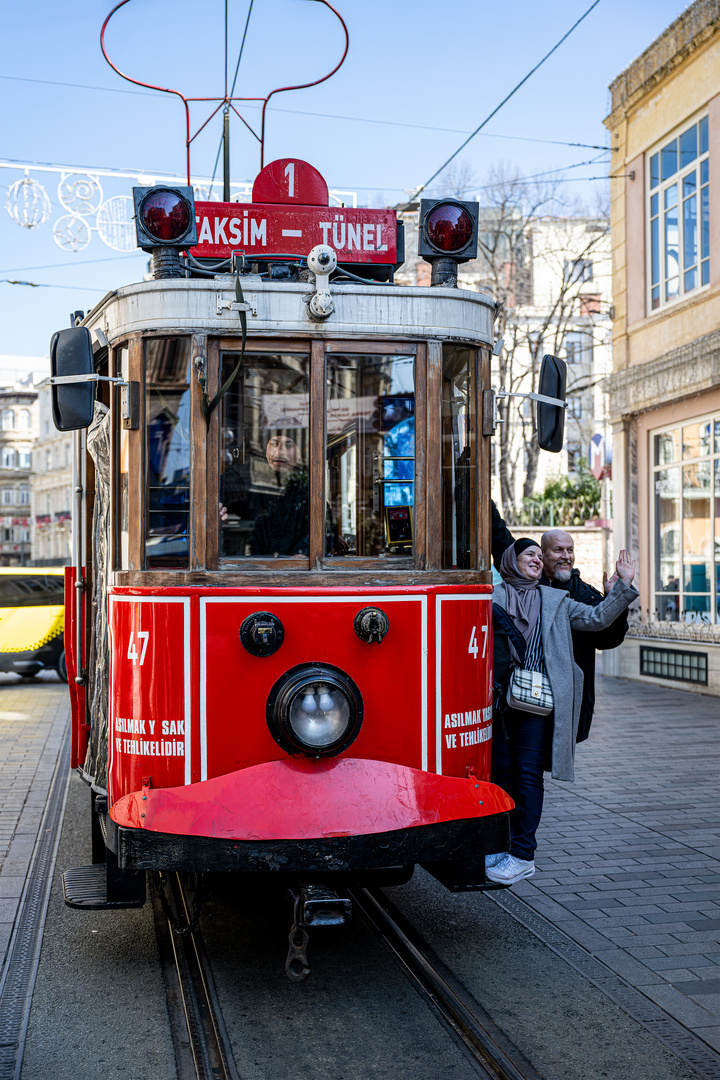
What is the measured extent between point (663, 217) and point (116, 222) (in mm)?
7856

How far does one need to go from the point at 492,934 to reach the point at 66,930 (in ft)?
6.78

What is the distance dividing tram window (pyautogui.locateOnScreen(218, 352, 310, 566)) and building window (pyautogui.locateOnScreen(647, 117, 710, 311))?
452 inches

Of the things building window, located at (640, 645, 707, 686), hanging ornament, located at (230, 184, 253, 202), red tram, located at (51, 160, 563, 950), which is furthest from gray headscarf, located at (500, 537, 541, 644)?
hanging ornament, located at (230, 184, 253, 202)

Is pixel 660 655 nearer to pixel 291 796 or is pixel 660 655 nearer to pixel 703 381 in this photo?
pixel 703 381

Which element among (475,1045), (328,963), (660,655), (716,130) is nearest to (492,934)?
(328,963)

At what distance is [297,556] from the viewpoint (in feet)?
14.9

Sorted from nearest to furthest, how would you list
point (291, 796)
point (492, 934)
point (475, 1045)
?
1. point (475, 1045)
2. point (291, 796)
3. point (492, 934)

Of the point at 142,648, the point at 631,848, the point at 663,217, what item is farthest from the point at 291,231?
the point at 663,217

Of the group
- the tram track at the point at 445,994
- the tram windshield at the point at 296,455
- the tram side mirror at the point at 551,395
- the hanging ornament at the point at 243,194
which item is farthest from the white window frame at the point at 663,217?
Answer: the tram track at the point at 445,994

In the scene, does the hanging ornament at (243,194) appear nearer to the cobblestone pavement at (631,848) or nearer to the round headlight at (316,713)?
the cobblestone pavement at (631,848)

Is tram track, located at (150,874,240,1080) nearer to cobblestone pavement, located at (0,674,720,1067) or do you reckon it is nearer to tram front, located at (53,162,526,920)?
tram front, located at (53,162,526,920)

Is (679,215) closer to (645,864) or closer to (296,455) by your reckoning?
(645,864)

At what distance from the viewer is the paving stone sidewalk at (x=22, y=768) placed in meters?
6.16

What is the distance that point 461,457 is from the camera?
188 inches
